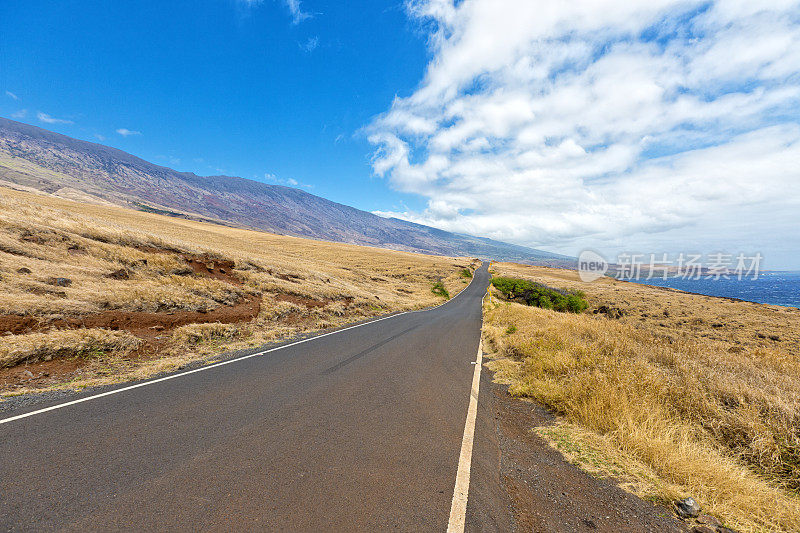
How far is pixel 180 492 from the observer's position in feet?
10.2

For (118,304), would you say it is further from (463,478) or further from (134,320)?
(463,478)

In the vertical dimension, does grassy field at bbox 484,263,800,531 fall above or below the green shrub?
above

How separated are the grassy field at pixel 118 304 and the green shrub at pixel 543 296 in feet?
79.3

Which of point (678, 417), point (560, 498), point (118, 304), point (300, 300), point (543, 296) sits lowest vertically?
point (300, 300)

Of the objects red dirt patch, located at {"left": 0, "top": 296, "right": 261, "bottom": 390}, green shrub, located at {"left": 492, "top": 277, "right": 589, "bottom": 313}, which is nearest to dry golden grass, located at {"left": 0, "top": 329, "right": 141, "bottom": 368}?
red dirt patch, located at {"left": 0, "top": 296, "right": 261, "bottom": 390}

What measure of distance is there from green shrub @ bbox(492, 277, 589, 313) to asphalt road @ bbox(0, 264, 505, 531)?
30.8 meters

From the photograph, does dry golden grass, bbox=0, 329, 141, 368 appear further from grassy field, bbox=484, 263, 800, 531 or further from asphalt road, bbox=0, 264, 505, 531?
grassy field, bbox=484, 263, 800, 531

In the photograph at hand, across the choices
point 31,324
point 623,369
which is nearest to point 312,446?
point 623,369

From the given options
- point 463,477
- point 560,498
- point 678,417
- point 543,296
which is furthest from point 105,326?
point 543,296

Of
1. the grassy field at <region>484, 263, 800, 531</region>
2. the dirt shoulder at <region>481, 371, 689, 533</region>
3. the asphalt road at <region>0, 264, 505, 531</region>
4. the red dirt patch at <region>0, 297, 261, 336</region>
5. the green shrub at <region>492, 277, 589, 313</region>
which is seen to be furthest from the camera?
the green shrub at <region>492, 277, 589, 313</region>

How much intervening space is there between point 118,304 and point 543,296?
122 feet

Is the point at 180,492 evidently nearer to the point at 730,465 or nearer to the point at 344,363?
the point at 344,363

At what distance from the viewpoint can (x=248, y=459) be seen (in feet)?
12.3

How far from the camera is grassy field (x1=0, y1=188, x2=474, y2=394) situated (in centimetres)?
691
